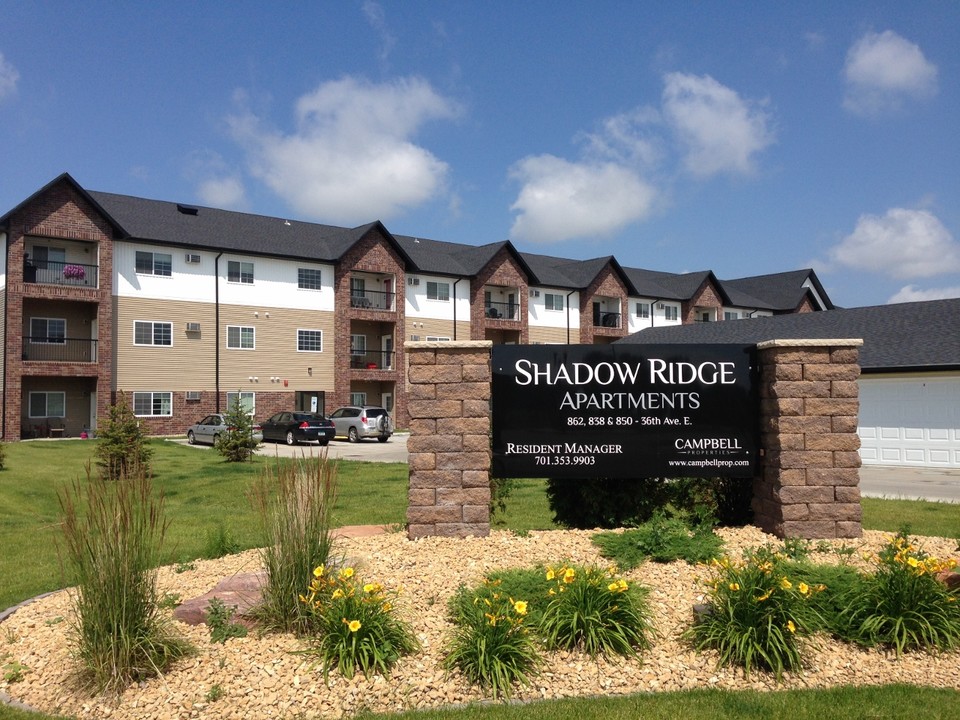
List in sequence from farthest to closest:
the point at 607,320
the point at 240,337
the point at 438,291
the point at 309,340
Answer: the point at 607,320 < the point at 438,291 < the point at 309,340 < the point at 240,337

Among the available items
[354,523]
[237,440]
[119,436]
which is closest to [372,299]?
[237,440]

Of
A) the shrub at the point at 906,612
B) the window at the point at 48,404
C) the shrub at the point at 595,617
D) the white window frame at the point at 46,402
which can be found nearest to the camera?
the shrub at the point at 595,617

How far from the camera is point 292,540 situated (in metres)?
5.42

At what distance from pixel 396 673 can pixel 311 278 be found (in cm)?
3723

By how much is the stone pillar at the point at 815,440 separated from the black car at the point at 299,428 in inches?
953

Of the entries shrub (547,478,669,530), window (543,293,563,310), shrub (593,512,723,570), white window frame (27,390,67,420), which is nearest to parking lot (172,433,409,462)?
white window frame (27,390,67,420)

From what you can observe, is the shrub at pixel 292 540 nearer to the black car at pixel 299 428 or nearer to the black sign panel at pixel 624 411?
the black sign panel at pixel 624 411

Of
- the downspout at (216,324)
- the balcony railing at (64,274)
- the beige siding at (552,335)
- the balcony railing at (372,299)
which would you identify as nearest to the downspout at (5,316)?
the balcony railing at (64,274)

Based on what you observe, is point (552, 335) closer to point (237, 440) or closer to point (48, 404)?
point (48, 404)

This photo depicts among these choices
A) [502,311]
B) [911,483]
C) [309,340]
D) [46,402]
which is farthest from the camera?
[502,311]

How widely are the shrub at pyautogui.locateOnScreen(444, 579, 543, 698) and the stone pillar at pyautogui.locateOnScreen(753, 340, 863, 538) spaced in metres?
3.50

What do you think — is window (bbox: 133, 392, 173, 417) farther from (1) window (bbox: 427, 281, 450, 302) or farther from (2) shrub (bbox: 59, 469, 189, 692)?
(2) shrub (bbox: 59, 469, 189, 692)

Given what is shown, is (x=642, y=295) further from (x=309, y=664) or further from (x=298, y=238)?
(x=309, y=664)

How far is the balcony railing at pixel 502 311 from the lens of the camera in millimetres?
48000
